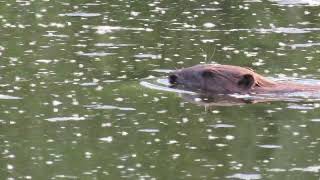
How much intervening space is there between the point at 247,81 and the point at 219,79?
481mm

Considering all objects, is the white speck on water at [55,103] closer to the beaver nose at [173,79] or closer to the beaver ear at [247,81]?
the beaver nose at [173,79]

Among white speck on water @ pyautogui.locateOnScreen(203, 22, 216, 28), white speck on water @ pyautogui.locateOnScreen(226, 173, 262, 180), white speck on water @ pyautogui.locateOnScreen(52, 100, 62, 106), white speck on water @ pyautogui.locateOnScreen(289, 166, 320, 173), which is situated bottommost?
white speck on water @ pyautogui.locateOnScreen(203, 22, 216, 28)

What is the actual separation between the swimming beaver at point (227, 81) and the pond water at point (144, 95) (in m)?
0.57

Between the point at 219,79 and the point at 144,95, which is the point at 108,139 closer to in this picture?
the point at 144,95

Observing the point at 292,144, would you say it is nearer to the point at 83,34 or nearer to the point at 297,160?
the point at 297,160

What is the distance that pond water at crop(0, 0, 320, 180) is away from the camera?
12.4 m

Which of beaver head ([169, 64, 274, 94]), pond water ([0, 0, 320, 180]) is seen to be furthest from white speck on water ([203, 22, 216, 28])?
beaver head ([169, 64, 274, 94])

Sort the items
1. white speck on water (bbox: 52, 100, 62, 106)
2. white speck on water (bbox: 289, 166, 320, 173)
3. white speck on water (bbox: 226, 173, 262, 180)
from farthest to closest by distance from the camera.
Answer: white speck on water (bbox: 52, 100, 62, 106) → white speck on water (bbox: 289, 166, 320, 173) → white speck on water (bbox: 226, 173, 262, 180)

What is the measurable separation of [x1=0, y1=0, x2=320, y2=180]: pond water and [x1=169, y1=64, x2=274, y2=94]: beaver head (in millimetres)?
542

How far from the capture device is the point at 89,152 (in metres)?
12.8

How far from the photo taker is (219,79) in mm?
16984

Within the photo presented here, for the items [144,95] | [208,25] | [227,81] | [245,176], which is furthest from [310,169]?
[208,25]

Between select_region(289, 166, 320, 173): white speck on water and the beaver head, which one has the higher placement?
select_region(289, 166, 320, 173): white speck on water

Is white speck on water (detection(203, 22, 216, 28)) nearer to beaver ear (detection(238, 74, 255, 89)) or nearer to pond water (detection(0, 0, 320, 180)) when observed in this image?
pond water (detection(0, 0, 320, 180))
